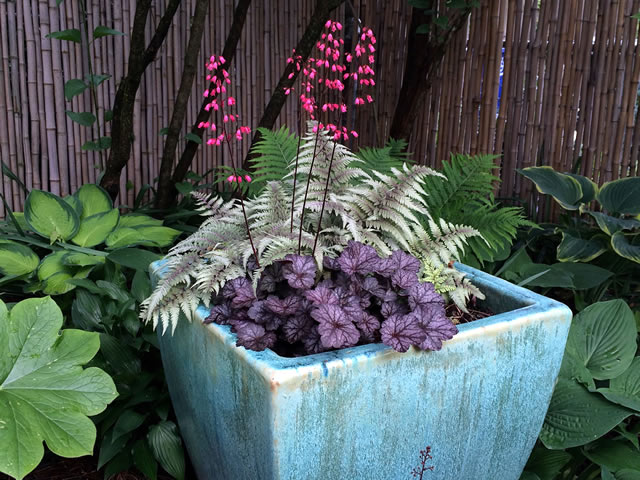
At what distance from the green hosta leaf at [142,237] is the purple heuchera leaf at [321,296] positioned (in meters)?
1.11

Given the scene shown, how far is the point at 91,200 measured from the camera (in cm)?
215

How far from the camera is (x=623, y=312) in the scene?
161 cm

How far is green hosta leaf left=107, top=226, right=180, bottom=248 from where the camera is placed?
1983 mm

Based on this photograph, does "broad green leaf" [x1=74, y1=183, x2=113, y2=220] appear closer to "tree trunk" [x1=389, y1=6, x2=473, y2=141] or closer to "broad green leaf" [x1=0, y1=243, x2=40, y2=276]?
"broad green leaf" [x1=0, y1=243, x2=40, y2=276]

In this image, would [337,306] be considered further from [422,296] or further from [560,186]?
[560,186]

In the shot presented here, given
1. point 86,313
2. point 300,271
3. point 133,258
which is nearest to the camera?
point 300,271

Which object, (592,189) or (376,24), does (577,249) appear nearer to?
(592,189)

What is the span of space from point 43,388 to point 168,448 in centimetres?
39

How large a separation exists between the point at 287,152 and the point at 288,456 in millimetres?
1019

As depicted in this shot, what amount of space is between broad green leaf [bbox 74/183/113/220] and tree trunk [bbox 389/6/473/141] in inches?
64.9

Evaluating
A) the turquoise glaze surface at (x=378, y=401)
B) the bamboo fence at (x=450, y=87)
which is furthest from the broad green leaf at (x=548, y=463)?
the bamboo fence at (x=450, y=87)

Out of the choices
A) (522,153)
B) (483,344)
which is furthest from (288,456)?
(522,153)

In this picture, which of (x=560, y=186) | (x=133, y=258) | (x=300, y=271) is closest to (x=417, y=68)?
(x=560, y=186)

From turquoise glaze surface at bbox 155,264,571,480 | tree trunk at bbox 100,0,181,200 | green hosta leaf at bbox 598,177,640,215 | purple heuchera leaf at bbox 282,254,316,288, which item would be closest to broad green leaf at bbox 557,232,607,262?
green hosta leaf at bbox 598,177,640,215
